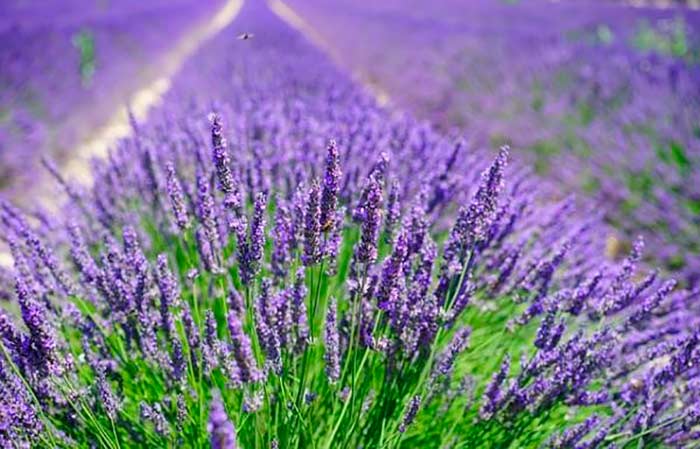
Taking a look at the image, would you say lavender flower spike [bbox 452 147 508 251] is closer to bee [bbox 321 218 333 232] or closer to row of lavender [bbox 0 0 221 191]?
bee [bbox 321 218 333 232]

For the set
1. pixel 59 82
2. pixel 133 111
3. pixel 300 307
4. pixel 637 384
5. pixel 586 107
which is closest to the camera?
pixel 300 307

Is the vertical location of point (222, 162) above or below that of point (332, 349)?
above

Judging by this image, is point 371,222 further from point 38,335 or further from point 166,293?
point 38,335

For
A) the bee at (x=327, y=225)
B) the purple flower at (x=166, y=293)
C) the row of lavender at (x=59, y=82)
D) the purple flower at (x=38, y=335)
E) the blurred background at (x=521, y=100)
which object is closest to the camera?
the purple flower at (x=38, y=335)

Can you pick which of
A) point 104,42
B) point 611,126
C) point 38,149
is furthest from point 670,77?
point 104,42

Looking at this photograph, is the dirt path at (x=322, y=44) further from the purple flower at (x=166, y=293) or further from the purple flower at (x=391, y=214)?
the purple flower at (x=166, y=293)

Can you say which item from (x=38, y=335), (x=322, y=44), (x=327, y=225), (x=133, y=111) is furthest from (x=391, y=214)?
(x=322, y=44)

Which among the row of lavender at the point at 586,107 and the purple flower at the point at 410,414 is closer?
the purple flower at the point at 410,414

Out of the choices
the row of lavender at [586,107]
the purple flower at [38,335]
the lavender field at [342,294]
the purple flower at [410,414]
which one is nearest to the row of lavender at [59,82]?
the lavender field at [342,294]
